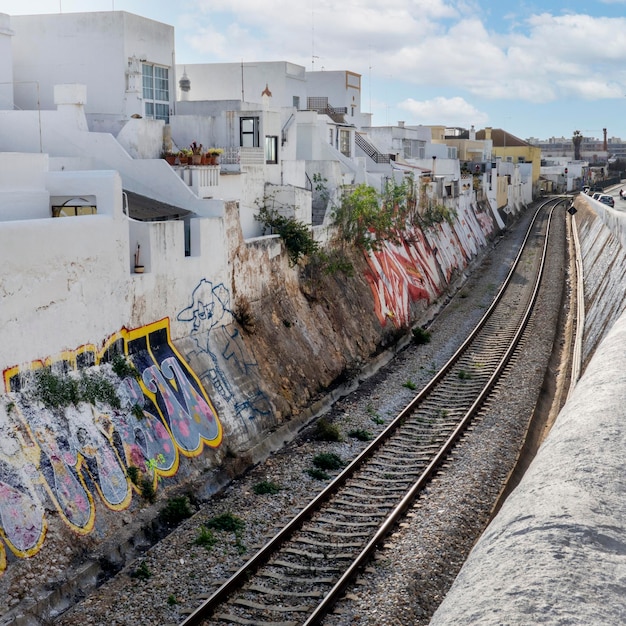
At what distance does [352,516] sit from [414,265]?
24391 millimetres

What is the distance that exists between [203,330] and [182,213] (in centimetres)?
336

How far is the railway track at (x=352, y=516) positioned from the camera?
12.3m

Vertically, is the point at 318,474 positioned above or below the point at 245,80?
below

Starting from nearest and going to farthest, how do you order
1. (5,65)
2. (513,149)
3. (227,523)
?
(227,523)
(5,65)
(513,149)

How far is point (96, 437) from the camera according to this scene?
48.7ft

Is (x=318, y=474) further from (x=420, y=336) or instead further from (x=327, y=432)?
(x=420, y=336)

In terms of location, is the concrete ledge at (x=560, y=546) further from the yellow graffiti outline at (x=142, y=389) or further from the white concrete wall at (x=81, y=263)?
the white concrete wall at (x=81, y=263)

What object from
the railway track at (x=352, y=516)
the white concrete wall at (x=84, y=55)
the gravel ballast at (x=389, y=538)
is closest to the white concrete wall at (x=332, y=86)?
the white concrete wall at (x=84, y=55)

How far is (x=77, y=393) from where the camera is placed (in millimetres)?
14906

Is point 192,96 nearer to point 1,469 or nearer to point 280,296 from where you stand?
point 280,296

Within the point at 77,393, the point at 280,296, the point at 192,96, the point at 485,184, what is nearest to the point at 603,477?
the point at 77,393

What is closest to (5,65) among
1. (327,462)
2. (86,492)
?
(327,462)

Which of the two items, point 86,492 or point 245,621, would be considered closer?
point 245,621

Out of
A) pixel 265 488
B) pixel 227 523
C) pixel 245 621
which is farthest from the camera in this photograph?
pixel 265 488
